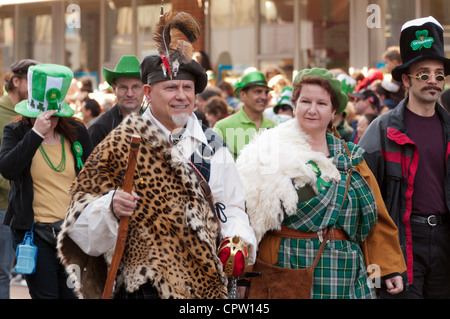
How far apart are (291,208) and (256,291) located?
0.55m

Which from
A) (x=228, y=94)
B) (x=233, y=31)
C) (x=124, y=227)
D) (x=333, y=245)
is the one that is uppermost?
(x=233, y=31)

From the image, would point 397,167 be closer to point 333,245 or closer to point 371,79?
point 333,245

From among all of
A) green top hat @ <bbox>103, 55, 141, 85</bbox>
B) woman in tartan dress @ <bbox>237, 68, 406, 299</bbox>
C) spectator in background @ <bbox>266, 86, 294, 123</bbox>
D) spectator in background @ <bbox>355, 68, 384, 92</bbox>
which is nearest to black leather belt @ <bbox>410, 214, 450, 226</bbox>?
woman in tartan dress @ <bbox>237, 68, 406, 299</bbox>

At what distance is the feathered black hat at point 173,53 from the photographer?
13.9ft

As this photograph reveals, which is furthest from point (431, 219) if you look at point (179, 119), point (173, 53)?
point (173, 53)

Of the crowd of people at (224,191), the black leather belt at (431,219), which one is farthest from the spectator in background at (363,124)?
the black leather belt at (431,219)

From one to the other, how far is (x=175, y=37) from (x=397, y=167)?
198 cm

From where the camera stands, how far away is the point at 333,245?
16.0 ft

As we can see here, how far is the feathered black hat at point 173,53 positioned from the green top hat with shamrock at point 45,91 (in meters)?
1.80

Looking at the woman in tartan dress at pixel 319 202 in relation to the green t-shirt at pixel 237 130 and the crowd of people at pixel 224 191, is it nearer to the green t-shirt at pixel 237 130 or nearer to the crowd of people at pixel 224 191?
the crowd of people at pixel 224 191

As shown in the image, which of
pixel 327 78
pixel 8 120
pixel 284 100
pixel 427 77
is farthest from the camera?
pixel 284 100

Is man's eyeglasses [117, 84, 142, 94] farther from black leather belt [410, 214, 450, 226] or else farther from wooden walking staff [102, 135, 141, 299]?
wooden walking staff [102, 135, 141, 299]

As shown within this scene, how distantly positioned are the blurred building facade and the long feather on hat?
7775 mm

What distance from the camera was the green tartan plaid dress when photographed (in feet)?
15.9
